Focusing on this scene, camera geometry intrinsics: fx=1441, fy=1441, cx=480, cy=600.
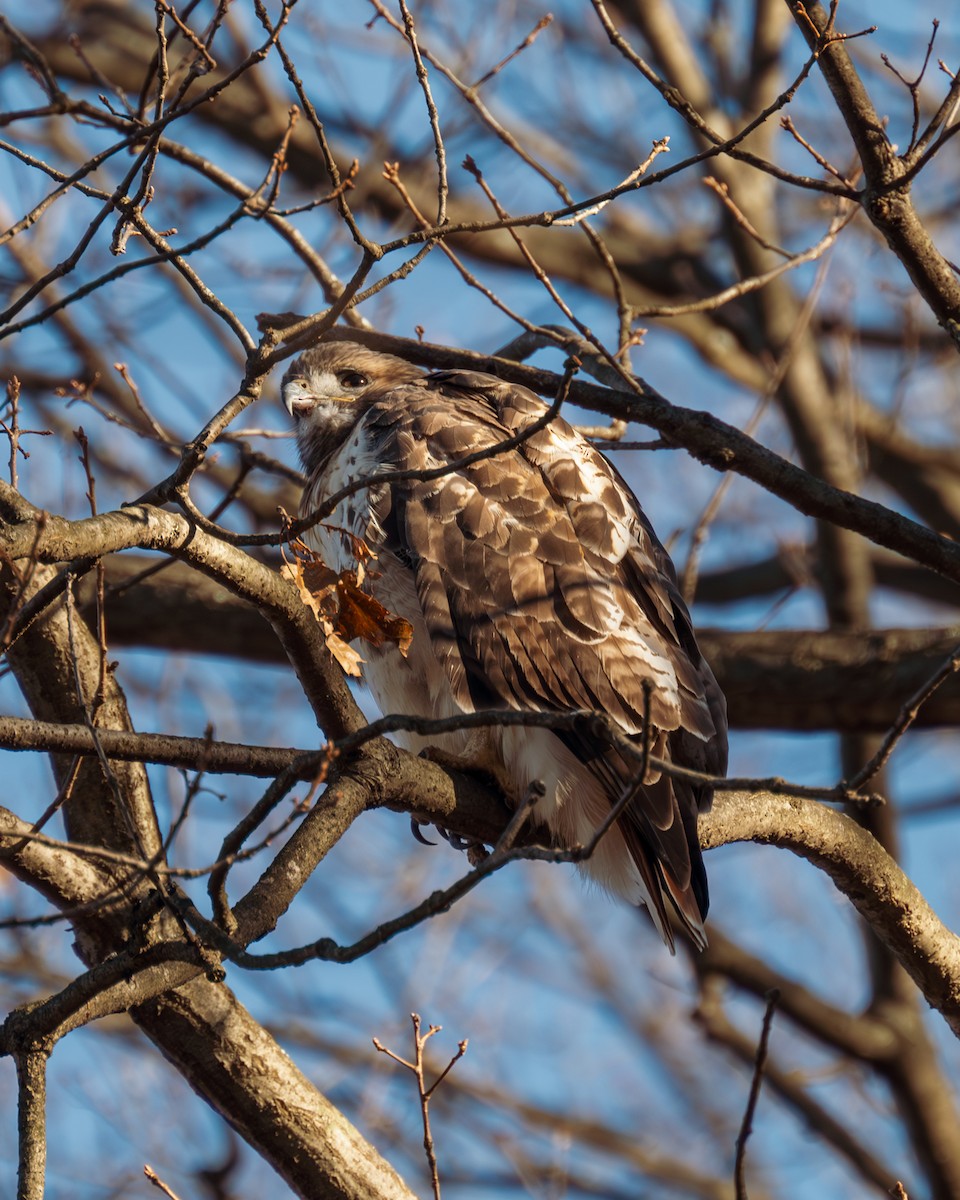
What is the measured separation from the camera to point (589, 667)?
3635 mm

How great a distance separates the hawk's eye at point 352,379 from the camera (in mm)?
5060

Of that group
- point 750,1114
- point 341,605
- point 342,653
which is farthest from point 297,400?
point 750,1114

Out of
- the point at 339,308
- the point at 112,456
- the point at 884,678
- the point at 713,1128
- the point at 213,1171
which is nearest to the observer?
the point at 339,308

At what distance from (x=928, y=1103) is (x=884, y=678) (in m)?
1.69

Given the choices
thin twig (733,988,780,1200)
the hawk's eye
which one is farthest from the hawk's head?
thin twig (733,988,780,1200)

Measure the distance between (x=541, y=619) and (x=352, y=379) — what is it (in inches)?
67.8

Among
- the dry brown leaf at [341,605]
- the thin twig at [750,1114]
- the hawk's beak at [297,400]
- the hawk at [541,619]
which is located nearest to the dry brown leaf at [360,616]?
the dry brown leaf at [341,605]

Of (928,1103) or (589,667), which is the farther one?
(928,1103)

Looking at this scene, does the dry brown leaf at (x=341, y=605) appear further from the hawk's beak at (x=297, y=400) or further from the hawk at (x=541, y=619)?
the hawk's beak at (x=297, y=400)

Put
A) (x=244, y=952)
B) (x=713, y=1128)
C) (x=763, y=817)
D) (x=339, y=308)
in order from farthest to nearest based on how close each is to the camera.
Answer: (x=713, y=1128) < (x=763, y=817) < (x=339, y=308) < (x=244, y=952)

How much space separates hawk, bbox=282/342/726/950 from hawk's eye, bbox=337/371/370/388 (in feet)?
2.80

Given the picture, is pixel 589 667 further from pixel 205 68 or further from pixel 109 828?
pixel 205 68

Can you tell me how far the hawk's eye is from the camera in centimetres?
506

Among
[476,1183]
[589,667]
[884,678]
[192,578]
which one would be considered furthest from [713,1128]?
[589,667]
